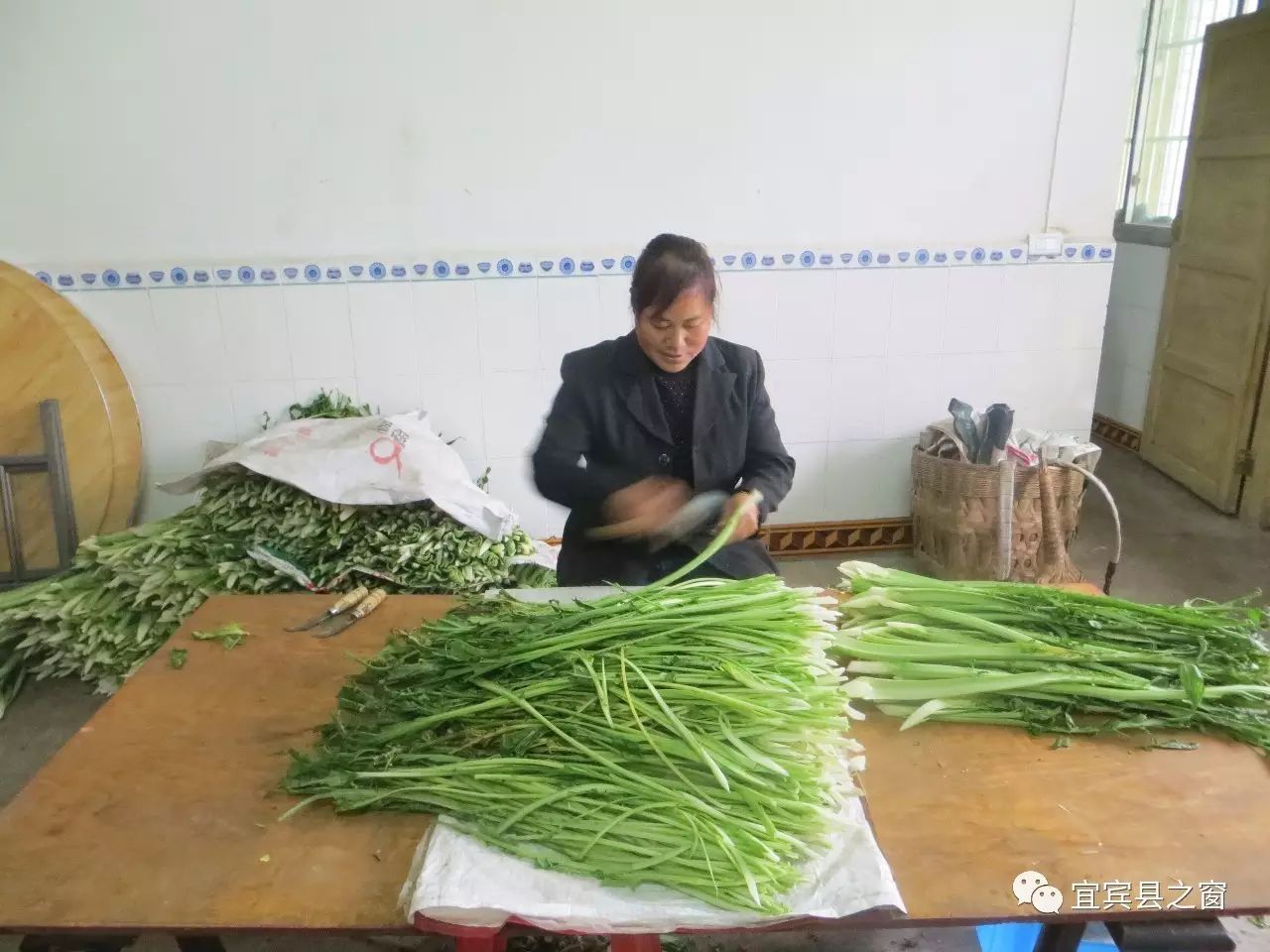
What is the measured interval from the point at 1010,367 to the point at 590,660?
112 inches

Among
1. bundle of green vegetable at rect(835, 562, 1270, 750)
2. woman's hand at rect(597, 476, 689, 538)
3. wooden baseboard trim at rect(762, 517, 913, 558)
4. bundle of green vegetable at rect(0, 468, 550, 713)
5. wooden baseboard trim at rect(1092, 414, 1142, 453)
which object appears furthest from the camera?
wooden baseboard trim at rect(1092, 414, 1142, 453)

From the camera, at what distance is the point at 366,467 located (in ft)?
9.73

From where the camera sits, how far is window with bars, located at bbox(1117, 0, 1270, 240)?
16.4 ft

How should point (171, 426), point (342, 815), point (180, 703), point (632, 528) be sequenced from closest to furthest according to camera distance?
point (342, 815), point (180, 703), point (632, 528), point (171, 426)

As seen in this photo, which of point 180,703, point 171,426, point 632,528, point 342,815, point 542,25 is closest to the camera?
point 342,815

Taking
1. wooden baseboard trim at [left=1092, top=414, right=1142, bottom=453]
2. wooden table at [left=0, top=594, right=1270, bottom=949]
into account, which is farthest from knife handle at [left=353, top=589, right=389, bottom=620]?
wooden baseboard trim at [left=1092, top=414, right=1142, bottom=453]

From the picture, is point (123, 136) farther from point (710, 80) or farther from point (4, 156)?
point (710, 80)

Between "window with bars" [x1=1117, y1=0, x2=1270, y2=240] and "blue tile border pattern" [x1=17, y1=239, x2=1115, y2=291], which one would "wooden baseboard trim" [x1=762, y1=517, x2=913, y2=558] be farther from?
"window with bars" [x1=1117, y1=0, x2=1270, y2=240]

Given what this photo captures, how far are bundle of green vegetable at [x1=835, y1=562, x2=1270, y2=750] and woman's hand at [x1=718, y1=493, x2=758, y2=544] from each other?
44 cm

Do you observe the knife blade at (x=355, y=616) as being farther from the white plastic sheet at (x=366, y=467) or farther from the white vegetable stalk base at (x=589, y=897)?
the white plastic sheet at (x=366, y=467)

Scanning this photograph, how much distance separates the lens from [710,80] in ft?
10.7

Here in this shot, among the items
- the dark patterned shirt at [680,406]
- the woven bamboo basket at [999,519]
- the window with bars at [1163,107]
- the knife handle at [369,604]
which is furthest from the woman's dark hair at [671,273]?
the window with bars at [1163,107]

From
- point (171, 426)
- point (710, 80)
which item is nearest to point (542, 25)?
point (710, 80)

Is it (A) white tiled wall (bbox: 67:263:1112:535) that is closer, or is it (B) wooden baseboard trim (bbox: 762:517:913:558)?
(A) white tiled wall (bbox: 67:263:1112:535)
